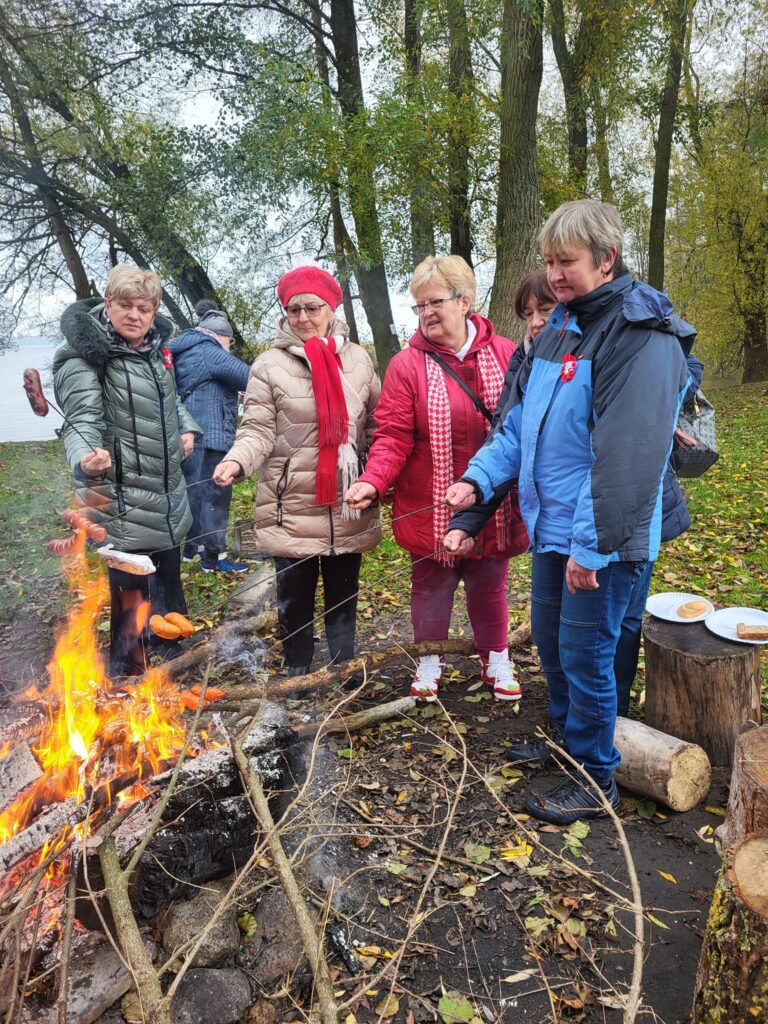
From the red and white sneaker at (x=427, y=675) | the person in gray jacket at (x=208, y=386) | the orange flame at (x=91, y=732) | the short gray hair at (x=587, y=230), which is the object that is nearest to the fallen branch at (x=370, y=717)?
the red and white sneaker at (x=427, y=675)

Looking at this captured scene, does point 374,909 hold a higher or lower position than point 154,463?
lower

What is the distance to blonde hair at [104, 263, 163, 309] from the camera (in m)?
3.43

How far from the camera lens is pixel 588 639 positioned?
8.34ft

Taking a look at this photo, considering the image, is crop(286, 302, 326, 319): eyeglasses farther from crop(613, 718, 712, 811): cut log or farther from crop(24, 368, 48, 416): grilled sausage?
crop(613, 718, 712, 811): cut log

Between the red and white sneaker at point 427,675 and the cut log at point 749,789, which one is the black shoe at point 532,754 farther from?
the cut log at point 749,789

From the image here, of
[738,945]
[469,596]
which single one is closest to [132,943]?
[738,945]

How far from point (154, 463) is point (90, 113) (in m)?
7.99

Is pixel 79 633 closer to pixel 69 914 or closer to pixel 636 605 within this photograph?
pixel 69 914

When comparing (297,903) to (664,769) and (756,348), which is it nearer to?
(664,769)

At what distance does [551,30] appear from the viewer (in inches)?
479

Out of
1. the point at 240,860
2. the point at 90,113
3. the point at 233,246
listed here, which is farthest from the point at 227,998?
the point at 90,113

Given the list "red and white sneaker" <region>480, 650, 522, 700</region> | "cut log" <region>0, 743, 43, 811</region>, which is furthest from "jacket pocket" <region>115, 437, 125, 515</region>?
"red and white sneaker" <region>480, 650, 522, 700</region>

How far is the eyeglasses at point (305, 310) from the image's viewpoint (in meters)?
3.40

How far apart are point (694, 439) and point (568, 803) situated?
1595 millimetres
